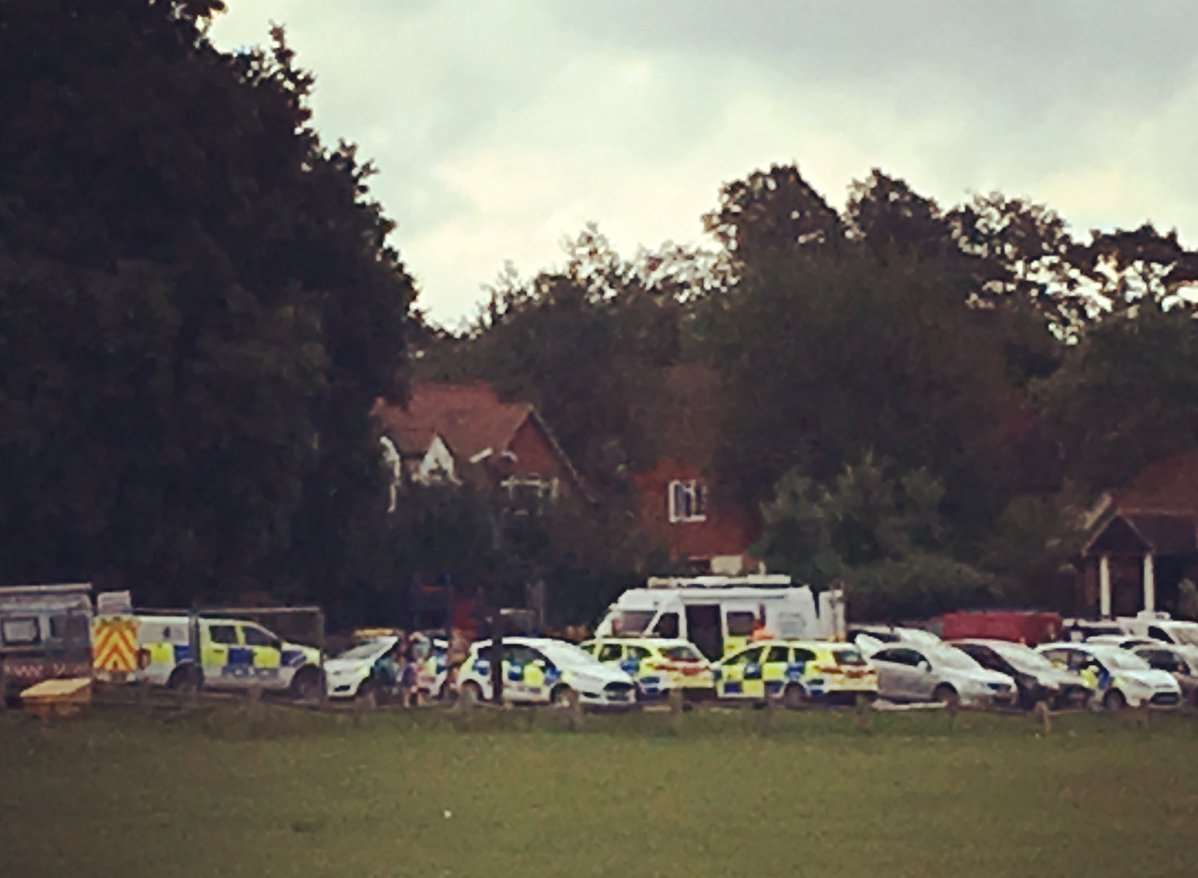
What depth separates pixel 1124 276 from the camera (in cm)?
8638

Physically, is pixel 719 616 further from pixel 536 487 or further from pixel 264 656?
pixel 536 487

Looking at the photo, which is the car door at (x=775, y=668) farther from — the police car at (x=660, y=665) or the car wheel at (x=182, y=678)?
the car wheel at (x=182, y=678)

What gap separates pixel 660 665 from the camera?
42.5 m

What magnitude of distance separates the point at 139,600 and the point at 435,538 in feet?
43.5

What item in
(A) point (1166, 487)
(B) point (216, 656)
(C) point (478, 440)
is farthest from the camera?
(C) point (478, 440)

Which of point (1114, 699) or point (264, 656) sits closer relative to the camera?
point (264, 656)

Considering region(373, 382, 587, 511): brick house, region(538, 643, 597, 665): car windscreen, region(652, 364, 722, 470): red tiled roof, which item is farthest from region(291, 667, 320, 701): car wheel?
region(652, 364, 722, 470): red tiled roof

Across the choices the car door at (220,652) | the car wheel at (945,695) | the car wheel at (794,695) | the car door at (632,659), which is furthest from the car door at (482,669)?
the car wheel at (945,695)

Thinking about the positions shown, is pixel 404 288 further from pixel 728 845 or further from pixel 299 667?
pixel 728 845

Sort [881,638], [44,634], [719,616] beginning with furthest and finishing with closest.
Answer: [881,638]
[719,616]
[44,634]

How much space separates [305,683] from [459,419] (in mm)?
35150

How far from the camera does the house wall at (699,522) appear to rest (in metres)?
75.3

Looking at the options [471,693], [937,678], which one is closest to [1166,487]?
[937,678]

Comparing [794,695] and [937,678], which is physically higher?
[937,678]
